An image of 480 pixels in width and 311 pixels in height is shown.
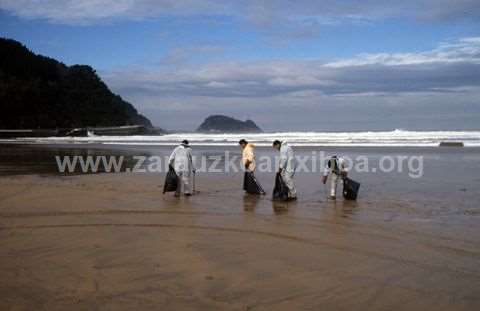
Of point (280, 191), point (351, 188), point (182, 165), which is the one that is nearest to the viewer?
point (351, 188)

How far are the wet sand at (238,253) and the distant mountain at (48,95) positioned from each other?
6533cm

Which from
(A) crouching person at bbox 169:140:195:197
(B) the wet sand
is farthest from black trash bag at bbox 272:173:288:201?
(A) crouching person at bbox 169:140:195:197

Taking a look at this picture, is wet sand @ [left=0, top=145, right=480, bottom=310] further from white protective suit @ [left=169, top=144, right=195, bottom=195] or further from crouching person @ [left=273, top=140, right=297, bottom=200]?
white protective suit @ [left=169, top=144, right=195, bottom=195]

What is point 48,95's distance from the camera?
8181cm

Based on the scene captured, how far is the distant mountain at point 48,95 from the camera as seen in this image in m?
73.4

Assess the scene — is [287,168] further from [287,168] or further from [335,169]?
[335,169]

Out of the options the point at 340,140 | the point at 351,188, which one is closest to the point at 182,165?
the point at 351,188

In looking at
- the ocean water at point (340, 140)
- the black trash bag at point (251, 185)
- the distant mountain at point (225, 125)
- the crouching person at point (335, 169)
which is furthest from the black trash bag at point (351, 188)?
the distant mountain at point (225, 125)

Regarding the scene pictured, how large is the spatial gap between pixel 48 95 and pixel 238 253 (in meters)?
80.6

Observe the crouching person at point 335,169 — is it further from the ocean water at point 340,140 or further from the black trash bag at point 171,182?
the ocean water at point 340,140

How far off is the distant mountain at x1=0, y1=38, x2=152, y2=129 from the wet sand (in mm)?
65329

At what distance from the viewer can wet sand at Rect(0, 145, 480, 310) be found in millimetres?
5656

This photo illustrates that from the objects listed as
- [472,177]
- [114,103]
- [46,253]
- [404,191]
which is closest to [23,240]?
[46,253]

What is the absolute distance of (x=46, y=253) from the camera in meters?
7.55
